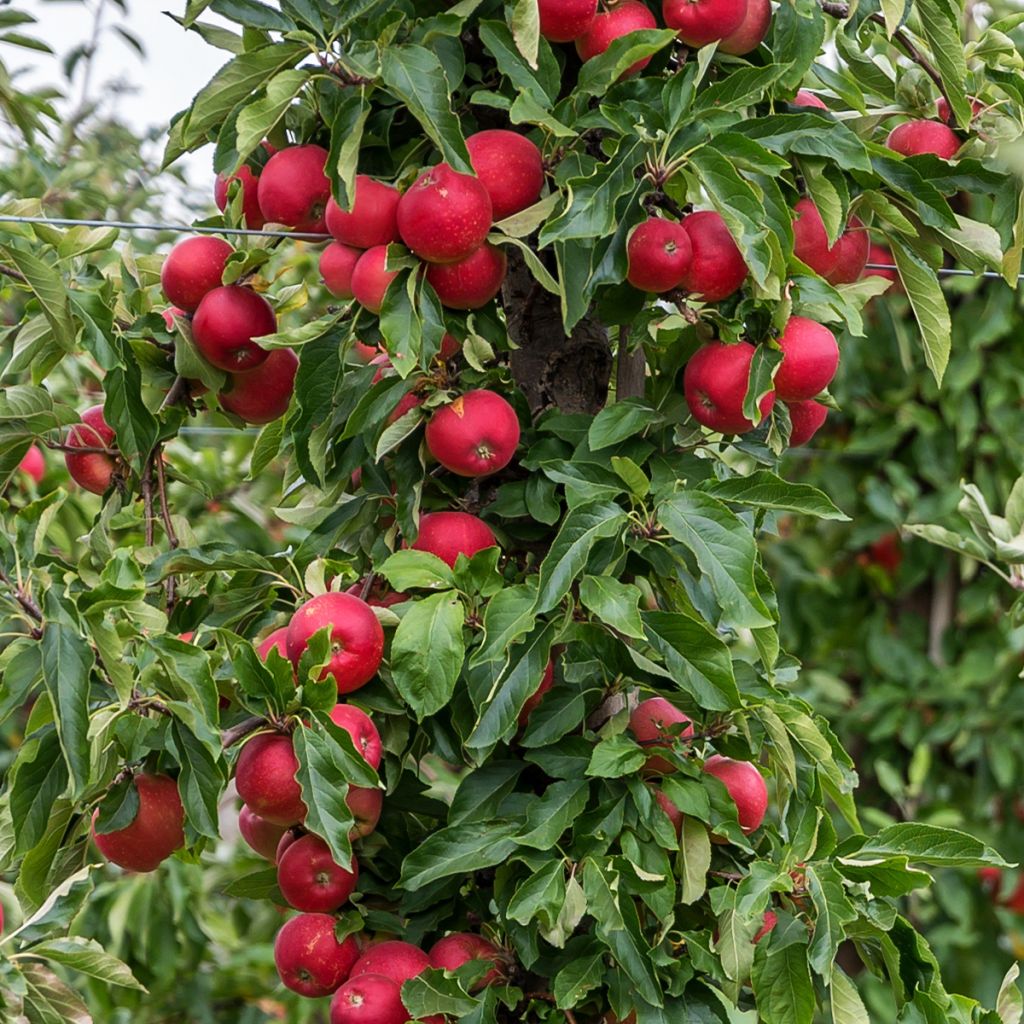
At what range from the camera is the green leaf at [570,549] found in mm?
925

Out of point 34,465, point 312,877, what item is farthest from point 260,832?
point 34,465

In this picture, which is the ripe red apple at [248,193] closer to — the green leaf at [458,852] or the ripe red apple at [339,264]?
the ripe red apple at [339,264]

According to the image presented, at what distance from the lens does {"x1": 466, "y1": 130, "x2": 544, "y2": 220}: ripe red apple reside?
1006 mm

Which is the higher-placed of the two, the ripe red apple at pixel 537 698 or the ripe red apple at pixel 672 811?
the ripe red apple at pixel 537 698

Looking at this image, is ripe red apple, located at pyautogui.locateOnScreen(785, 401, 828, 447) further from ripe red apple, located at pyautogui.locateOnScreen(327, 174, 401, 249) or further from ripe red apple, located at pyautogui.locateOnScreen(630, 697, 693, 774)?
ripe red apple, located at pyautogui.locateOnScreen(327, 174, 401, 249)

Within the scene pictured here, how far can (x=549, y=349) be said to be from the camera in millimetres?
1152

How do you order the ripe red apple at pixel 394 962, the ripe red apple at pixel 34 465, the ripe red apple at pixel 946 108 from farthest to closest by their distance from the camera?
the ripe red apple at pixel 34 465, the ripe red apple at pixel 946 108, the ripe red apple at pixel 394 962

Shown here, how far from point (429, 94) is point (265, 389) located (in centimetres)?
35

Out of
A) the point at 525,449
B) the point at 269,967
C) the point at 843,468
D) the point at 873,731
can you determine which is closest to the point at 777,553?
the point at 843,468

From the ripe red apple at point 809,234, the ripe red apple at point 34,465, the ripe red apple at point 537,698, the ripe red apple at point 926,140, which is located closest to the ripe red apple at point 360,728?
the ripe red apple at point 537,698

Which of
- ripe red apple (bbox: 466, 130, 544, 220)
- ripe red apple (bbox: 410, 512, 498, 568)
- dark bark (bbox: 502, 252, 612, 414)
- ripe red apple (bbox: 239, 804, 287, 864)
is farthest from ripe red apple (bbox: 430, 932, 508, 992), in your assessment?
ripe red apple (bbox: 466, 130, 544, 220)

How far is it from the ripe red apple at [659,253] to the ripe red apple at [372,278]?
17 centimetres

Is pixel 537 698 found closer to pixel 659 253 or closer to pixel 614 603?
pixel 614 603

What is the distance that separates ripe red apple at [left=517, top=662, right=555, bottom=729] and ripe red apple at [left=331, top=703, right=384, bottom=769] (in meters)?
0.12
